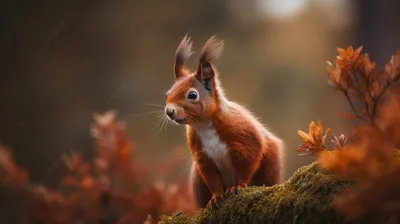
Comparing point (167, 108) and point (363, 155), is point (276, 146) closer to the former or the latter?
point (167, 108)

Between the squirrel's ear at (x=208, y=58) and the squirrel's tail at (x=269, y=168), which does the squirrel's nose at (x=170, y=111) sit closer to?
the squirrel's ear at (x=208, y=58)

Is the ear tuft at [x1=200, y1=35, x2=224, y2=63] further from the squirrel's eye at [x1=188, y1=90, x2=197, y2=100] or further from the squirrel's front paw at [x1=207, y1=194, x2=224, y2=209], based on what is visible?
the squirrel's front paw at [x1=207, y1=194, x2=224, y2=209]

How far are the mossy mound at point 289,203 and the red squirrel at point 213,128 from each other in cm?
7

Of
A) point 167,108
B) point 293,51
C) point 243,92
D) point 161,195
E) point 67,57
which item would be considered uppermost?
point 67,57

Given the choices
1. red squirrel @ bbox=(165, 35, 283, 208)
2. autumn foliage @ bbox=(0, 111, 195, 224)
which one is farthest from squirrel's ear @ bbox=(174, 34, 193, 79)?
autumn foliage @ bbox=(0, 111, 195, 224)

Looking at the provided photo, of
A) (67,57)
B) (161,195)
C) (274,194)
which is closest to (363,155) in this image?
(274,194)

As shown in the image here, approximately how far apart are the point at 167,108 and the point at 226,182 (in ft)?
1.28

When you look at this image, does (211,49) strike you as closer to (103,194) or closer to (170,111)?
(170,111)

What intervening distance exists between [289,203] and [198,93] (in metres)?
0.52

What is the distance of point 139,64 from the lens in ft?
14.4

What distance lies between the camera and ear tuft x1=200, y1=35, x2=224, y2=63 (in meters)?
1.43

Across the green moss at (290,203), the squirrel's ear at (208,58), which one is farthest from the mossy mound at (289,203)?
the squirrel's ear at (208,58)

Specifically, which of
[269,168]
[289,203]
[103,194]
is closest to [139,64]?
[103,194]

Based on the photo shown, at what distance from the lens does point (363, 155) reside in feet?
2.72
